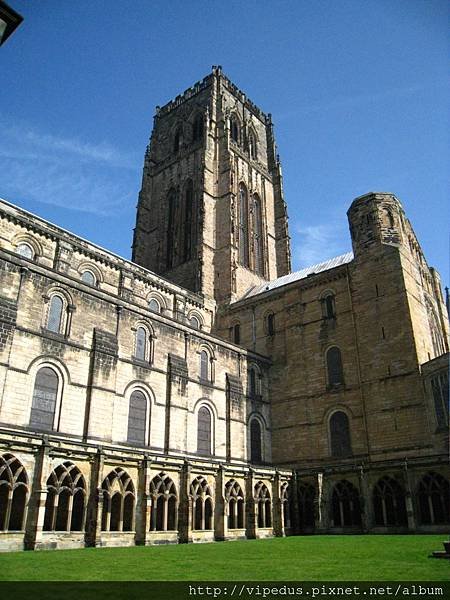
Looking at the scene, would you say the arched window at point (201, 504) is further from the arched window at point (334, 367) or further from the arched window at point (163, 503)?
the arched window at point (334, 367)

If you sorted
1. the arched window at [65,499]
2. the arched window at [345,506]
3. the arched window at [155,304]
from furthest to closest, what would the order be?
the arched window at [155,304] → the arched window at [345,506] → the arched window at [65,499]

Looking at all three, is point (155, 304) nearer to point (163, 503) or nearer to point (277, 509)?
point (277, 509)

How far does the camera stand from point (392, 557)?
39.3ft

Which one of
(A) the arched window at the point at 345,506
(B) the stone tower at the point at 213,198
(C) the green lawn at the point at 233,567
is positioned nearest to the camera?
(C) the green lawn at the point at 233,567

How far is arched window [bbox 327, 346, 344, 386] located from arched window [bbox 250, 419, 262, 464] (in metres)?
6.01

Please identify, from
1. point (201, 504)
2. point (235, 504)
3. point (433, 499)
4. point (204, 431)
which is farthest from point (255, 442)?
point (433, 499)

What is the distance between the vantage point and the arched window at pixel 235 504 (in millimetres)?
23844

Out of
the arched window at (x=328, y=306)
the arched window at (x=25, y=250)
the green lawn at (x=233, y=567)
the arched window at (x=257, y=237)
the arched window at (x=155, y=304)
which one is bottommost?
the green lawn at (x=233, y=567)

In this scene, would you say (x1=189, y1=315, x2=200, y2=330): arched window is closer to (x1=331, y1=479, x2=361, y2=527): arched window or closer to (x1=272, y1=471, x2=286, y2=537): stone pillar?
(x1=272, y1=471, x2=286, y2=537): stone pillar

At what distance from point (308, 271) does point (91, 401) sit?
2473cm

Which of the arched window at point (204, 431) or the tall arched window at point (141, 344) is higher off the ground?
the tall arched window at point (141, 344)

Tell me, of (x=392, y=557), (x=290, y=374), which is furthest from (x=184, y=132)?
(x=392, y=557)

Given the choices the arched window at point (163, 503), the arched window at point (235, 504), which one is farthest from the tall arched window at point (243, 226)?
the arched window at point (163, 503)

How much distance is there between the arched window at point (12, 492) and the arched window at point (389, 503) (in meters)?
17.9
